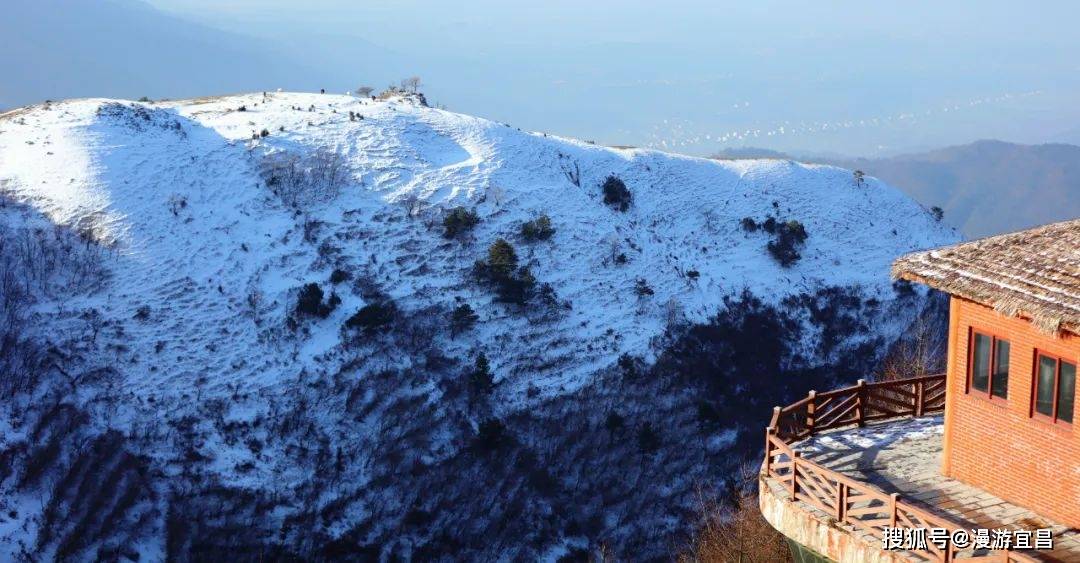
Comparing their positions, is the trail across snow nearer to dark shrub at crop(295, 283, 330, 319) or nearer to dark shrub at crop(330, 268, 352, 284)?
dark shrub at crop(295, 283, 330, 319)

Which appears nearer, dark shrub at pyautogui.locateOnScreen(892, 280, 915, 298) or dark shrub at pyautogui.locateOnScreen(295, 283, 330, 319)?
dark shrub at pyautogui.locateOnScreen(295, 283, 330, 319)

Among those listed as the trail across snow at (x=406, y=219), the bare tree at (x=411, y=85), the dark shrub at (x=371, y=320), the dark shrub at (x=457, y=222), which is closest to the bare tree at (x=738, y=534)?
the trail across snow at (x=406, y=219)

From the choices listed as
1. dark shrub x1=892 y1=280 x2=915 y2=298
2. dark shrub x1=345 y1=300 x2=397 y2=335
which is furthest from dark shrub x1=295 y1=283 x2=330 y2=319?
dark shrub x1=892 y1=280 x2=915 y2=298

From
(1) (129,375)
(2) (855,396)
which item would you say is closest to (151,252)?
(1) (129,375)

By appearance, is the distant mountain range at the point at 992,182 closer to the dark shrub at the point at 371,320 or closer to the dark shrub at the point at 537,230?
the dark shrub at the point at 537,230

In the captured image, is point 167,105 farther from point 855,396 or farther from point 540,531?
point 855,396

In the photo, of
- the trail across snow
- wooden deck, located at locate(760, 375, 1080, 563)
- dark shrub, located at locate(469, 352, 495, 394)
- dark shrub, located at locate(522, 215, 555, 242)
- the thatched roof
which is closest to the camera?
wooden deck, located at locate(760, 375, 1080, 563)

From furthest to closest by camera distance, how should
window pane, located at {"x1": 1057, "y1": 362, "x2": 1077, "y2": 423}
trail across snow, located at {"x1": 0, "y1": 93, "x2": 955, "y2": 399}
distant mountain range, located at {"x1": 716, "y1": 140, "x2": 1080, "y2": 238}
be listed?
distant mountain range, located at {"x1": 716, "y1": 140, "x2": 1080, "y2": 238}, trail across snow, located at {"x1": 0, "y1": 93, "x2": 955, "y2": 399}, window pane, located at {"x1": 1057, "y1": 362, "x2": 1077, "y2": 423}
